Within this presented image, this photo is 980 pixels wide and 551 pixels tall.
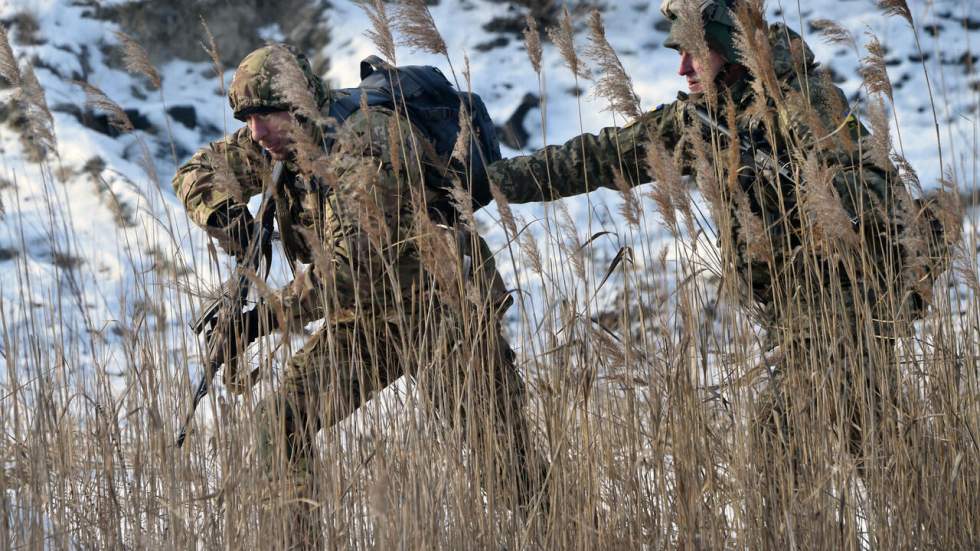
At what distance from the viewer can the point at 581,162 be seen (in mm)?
2906

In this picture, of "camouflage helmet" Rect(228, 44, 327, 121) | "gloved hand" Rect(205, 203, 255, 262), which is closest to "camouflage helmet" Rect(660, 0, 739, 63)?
"camouflage helmet" Rect(228, 44, 327, 121)

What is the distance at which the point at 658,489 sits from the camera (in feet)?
7.30

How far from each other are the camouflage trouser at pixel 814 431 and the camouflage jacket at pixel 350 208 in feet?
1.97

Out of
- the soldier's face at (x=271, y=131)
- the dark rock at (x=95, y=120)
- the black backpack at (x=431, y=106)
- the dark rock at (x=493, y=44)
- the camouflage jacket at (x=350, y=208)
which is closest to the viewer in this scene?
the camouflage jacket at (x=350, y=208)

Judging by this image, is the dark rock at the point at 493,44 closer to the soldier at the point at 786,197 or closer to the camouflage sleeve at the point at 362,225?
the soldier at the point at 786,197

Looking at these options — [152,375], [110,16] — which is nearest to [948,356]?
[152,375]

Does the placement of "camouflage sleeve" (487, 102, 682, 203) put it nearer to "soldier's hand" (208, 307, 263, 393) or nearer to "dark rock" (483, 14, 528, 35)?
"soldier's hand" (208, 307, 263, 393)

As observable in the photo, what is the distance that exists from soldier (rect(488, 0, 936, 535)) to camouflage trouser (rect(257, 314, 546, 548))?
0.43 m

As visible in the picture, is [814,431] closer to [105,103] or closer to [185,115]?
[105,103]

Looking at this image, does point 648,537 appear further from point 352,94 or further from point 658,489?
point 352,94

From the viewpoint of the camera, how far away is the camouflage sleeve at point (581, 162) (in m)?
2.88

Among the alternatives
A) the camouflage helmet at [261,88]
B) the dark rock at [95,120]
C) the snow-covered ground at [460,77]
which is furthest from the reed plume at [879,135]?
the dark rock at [95,120]

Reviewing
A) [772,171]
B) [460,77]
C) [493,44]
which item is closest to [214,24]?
[493,44]

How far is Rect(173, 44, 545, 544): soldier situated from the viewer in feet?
7.16
